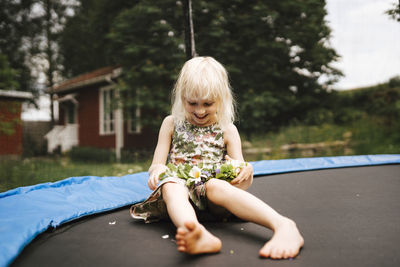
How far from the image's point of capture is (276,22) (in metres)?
5.05

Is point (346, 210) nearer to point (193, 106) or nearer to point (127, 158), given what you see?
point (193, 106)

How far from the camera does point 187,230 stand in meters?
0.74

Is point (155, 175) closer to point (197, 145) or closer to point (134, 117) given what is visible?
point (197, 145)

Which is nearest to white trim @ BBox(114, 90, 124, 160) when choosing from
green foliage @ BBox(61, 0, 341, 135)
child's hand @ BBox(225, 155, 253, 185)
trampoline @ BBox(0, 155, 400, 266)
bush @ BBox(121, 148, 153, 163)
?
bush @ BBox(121, 148, 153, 163)

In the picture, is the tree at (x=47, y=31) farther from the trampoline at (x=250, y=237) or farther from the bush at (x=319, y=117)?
the trampoline at (x=250, y=237)

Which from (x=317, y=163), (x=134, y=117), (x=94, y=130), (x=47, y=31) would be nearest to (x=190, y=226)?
(x=317, y=163)

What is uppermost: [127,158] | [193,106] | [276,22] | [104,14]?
[104,14]

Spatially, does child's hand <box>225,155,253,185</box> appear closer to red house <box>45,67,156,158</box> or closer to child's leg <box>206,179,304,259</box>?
child's leg <box>206,179,304,259</box>

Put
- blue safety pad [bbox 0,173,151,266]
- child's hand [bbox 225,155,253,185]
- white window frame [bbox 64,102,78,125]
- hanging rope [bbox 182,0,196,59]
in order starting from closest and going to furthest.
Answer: blue safety pad [bbox 0,173,151,266]
child's hand [bbox 225,155,253,185]
hanging rope [bbox 182,0,196,59]
white window frame [bbox 64,102,78,125]

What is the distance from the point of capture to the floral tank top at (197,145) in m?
1.22

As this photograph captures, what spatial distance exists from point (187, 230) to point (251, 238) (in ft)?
0.82

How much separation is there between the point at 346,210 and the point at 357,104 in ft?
16.0

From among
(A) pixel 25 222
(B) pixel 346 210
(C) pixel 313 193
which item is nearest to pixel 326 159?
(C) pixel 313 193

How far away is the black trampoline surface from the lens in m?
0.76
